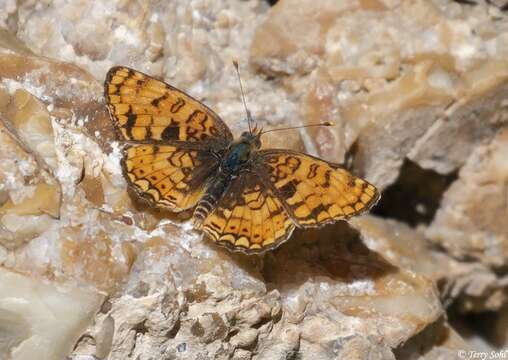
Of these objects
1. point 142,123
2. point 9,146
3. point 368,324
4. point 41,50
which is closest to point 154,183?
point 142,123

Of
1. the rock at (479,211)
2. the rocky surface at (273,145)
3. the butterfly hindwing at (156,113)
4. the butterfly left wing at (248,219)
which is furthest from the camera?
the rock at (479,211)

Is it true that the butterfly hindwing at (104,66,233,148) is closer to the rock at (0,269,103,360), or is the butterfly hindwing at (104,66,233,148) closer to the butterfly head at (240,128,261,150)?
the butterfly head at (240,128,261,150)

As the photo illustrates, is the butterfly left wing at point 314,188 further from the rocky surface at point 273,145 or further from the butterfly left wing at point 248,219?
the rocky surface at point 273,145

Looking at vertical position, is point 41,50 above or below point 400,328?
above

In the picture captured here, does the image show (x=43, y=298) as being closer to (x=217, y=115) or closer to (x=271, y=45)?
(x=217, y=115)

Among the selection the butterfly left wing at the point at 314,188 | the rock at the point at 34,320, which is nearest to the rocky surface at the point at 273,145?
the rock at the point at 34,320

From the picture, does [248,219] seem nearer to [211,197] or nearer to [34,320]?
[211,197]

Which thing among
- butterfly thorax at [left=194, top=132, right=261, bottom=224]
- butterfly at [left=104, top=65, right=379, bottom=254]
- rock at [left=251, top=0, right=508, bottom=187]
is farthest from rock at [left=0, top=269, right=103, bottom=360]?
rock at [left=251, top=0, right=508, bottom=187]
